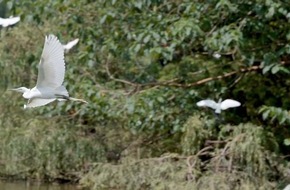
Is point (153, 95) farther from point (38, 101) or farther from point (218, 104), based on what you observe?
point (38, 101)

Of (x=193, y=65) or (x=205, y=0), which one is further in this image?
(x=193, y=65)

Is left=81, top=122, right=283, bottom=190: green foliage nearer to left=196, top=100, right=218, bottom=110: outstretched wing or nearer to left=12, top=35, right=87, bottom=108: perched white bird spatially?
left=196, top=100, right=218, bottom=110: outstretched wing

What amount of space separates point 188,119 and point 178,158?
382mm

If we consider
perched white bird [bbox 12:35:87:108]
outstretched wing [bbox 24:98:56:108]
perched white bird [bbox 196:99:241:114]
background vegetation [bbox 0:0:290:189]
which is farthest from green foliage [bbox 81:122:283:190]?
perched white bird [bbox 12:35:87:108]

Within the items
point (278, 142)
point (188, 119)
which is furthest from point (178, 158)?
point (278, 142)

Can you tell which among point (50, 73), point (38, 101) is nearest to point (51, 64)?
point (50, 73)

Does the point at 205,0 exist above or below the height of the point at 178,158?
above

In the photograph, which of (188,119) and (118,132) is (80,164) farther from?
(188,119)

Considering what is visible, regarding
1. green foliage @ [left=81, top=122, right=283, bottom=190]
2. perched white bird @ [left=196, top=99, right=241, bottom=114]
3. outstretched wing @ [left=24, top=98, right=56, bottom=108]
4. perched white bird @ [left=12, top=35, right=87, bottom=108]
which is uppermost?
perched white bird @ [left=12, top=35, right=87, bottom=108]

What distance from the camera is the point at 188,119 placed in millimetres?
8109

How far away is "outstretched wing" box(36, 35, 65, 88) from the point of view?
18.9ft

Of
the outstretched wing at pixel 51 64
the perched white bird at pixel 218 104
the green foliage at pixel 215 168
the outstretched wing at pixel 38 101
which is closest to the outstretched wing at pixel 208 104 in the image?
the perched white bird at pixel 218 104

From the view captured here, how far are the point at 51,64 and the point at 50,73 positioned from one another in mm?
76

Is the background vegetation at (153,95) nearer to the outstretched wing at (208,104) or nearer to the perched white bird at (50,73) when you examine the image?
the outstretched wing at (208,104)
